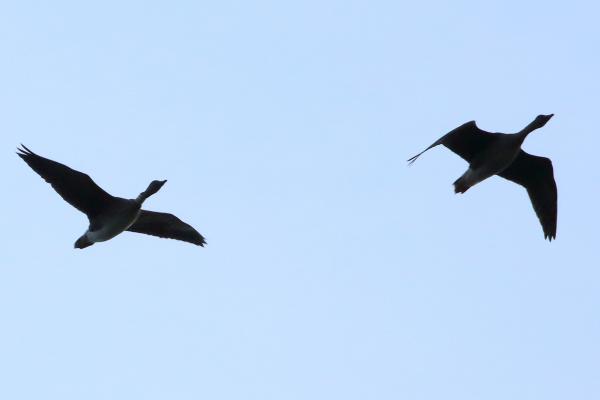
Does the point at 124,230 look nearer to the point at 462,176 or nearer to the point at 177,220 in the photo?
the point at 177,220

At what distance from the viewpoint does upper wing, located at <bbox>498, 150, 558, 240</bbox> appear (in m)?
21.2

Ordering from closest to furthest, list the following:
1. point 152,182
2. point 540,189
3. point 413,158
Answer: point 413,158
point 152,182
point 540,189

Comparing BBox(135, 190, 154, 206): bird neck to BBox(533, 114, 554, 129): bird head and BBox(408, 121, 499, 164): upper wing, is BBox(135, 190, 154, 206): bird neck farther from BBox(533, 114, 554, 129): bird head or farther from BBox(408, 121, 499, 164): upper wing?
BBox(533, 114, 554, 129): bird head

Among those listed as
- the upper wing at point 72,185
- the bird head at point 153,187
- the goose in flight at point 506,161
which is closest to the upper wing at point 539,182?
the goose in flight at point 506,161

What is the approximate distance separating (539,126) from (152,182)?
657 centimetres

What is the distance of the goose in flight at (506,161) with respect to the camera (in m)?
19.9

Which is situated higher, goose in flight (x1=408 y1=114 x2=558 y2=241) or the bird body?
goose in flight (x1=408 y1=114 x2=558 y2=241)

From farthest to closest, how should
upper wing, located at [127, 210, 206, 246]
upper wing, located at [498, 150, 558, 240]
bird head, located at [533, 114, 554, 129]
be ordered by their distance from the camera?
upper wing, located at [127, 210, 206, 246], upper wing, located at [498, 150, 558, 240], bird head, located at [533, 114, 554, 129]

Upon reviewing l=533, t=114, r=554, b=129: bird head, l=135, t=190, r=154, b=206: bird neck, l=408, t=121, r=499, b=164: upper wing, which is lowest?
l=135, t=190, r=154, b=206: bird neck

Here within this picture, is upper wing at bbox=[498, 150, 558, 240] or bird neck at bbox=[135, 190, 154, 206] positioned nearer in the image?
bird neck at bbox=[135, 190, 154, 206]

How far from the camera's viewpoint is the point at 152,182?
19.8 meters

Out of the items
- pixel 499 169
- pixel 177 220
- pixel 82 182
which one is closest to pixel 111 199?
pixel 82 182

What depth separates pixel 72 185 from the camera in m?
20.0

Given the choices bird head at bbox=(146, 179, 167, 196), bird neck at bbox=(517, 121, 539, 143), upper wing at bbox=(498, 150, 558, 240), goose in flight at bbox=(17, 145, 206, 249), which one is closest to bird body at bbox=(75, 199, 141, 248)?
goose in flight at bbox=(17, 145, 206, 249)
